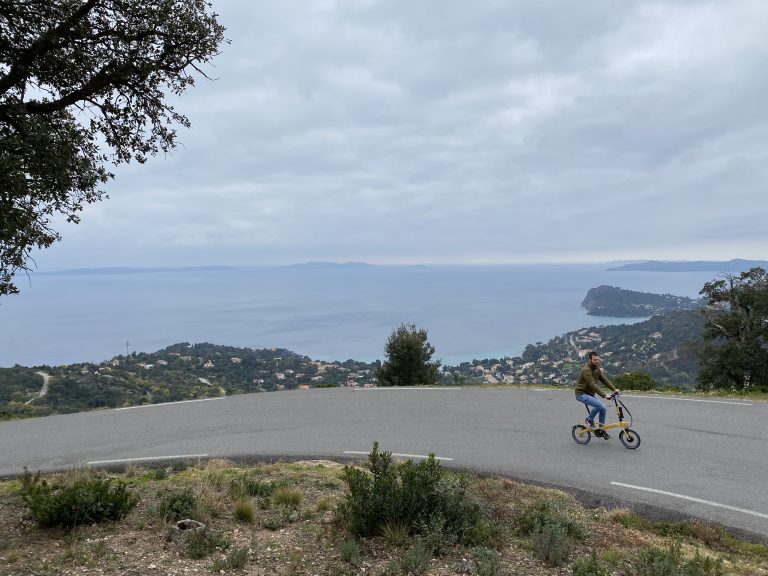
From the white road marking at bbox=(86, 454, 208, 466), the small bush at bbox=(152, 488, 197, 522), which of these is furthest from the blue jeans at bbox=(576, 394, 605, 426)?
the white road marking at bbox=(86, 454, 208, 466)

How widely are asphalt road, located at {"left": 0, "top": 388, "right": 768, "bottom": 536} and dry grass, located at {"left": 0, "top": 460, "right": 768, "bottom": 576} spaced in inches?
37.8

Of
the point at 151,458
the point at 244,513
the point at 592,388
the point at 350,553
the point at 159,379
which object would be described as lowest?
the point at 159,379

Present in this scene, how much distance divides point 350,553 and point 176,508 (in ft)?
8.25

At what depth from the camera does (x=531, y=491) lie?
7.18 metres

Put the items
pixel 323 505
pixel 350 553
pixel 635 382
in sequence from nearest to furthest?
pixel 350 553 < pixel 323 505 < pixel 635 382

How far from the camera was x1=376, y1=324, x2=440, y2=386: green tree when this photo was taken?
20.6 metres

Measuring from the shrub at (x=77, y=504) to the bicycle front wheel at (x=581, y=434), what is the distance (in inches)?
335

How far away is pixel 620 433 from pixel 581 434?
0.76 meters

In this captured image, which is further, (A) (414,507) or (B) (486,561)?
(A) (414,507)

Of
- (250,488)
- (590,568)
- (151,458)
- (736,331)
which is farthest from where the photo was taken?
(736,331)

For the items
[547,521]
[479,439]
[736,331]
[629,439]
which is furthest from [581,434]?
[736,331]

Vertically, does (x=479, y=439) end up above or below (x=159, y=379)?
above

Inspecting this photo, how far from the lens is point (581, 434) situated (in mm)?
9688

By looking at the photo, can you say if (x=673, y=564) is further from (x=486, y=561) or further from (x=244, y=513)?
(x=244, y=513)
